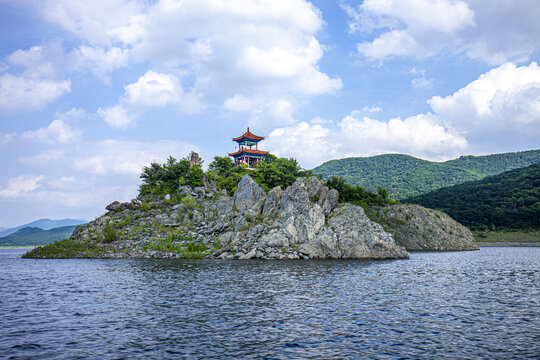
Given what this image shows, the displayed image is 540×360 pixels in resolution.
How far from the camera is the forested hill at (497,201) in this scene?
14962cm

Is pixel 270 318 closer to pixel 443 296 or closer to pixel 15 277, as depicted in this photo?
pixel 443 296

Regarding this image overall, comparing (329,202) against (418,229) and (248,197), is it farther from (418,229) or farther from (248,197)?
Answer: (418,229)

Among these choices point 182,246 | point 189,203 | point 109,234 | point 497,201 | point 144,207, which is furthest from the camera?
point 497,201

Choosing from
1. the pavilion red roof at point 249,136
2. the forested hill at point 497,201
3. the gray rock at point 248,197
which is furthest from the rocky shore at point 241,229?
the forested hill at point 497,201

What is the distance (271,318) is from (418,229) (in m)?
98.3

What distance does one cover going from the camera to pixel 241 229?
72.4m

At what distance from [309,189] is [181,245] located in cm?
3172

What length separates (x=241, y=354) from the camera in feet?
51.6

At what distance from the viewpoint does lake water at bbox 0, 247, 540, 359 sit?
16.5 m

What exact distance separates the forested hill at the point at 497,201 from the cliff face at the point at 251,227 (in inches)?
4434

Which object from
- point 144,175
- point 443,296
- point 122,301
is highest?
point 144,175

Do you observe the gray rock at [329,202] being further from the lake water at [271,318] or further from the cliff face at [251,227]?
the lake water at [271,318]

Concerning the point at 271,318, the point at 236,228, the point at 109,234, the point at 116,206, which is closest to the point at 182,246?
the point at 236,228

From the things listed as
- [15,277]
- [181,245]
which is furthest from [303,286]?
[181,245]
